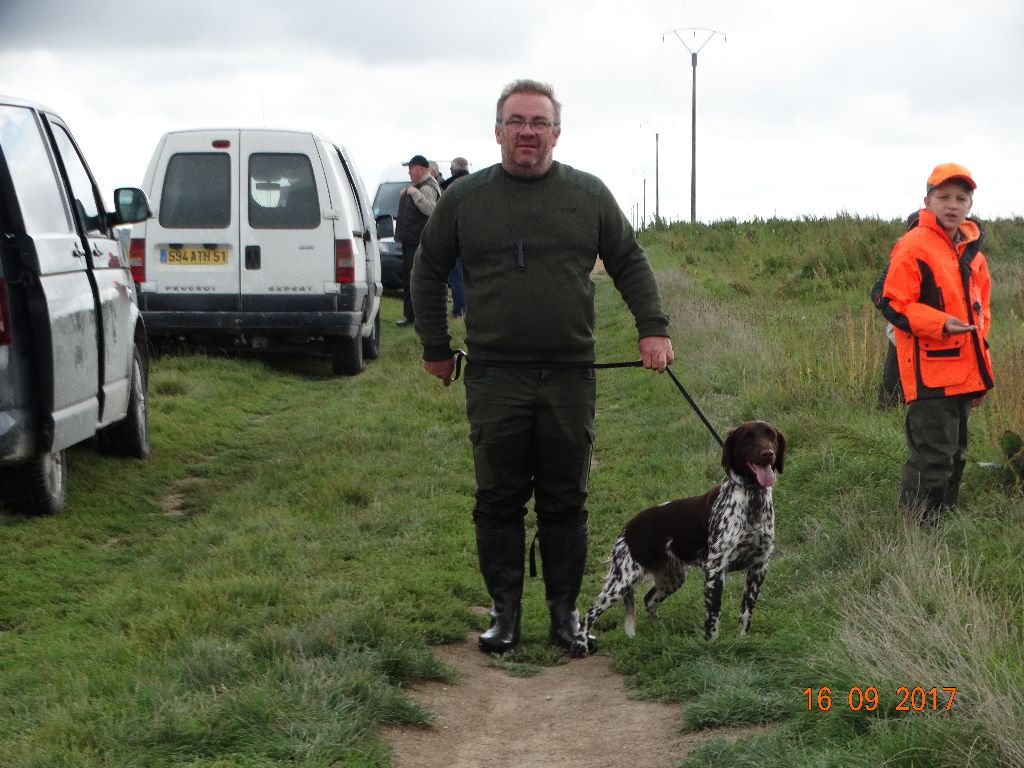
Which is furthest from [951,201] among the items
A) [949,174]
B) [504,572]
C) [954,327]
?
[504,572]

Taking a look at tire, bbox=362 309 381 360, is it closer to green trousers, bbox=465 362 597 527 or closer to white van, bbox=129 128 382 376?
white van, bbox=129 128 382 376

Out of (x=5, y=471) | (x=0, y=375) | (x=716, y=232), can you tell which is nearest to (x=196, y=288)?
(x=5, y=471)

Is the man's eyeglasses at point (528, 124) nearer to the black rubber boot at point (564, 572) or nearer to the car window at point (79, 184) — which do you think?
the black rubber boot at point (564, 572)

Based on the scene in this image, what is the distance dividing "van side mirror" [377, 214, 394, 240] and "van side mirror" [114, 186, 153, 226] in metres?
6.64

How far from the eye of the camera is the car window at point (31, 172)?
6789 mm

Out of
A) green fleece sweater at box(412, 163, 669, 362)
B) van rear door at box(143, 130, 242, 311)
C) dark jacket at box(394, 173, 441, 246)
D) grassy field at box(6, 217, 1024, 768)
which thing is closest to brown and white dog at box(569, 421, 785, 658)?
grassy field at box(6, 217, 1024, 768)

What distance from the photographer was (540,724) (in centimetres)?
473

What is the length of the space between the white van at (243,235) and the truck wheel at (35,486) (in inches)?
206

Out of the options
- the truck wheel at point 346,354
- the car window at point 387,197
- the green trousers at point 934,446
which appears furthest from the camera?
the car window at point 387,197

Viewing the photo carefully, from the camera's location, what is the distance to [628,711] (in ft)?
15.7

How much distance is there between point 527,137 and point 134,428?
4.95 meters

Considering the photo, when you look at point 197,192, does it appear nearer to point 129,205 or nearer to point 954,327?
point 129,205

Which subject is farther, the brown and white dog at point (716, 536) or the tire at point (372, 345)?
the tire at point (372, 345)
